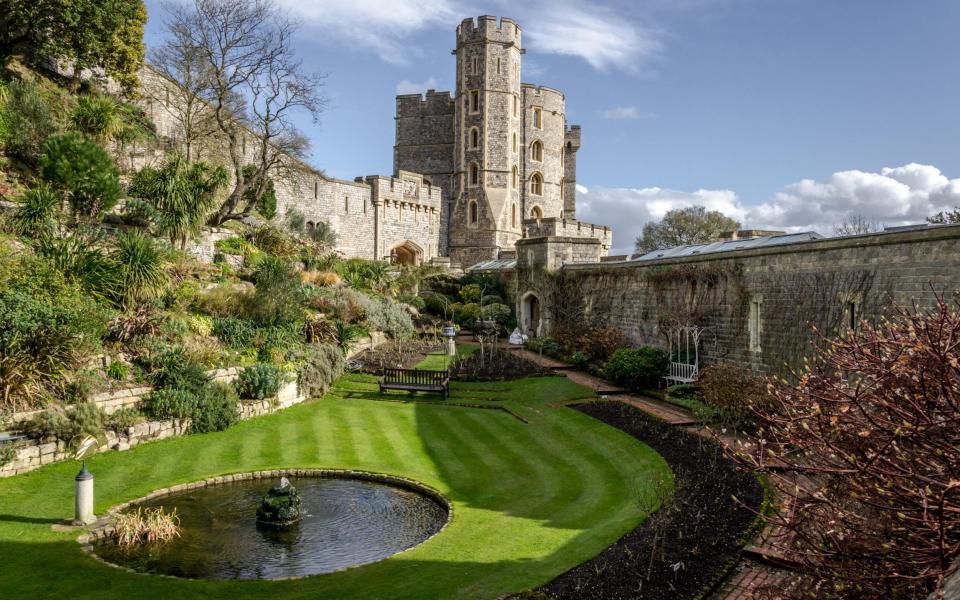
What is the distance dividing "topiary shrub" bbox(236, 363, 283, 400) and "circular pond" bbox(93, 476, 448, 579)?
4.61 metres

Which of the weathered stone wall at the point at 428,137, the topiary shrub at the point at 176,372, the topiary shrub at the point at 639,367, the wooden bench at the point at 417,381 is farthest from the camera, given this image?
the weathered stone wall at the point at 428,137

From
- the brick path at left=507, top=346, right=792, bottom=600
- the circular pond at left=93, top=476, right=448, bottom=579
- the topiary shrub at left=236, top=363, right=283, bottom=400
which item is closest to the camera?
the brick path at left=507, top=346, right=792, bottom=600

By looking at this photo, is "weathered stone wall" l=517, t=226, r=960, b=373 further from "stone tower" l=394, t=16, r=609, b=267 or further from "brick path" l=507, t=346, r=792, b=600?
"stone tower" l=394, t=16, r=609, b=267

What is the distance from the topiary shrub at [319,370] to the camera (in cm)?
1747

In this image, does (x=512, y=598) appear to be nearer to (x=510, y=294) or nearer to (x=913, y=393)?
(x=913, y=393)

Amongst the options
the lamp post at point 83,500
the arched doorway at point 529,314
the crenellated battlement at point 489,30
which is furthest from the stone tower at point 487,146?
the lamp post at point 83,500

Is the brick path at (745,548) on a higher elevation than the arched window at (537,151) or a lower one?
lower

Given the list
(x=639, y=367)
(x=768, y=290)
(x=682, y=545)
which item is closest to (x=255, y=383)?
(x=639, y=367)

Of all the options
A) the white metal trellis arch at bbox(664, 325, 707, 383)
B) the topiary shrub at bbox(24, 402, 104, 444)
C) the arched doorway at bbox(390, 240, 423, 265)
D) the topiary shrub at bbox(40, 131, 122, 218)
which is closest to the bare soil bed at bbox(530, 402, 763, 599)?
the white metal trellis arch at bbox(664, 325, 707, 383)

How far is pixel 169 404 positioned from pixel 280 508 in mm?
5304

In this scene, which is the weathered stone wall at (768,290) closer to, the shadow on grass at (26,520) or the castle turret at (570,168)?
the shadow on grass at (26,520)

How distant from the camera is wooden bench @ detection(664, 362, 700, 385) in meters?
17.4

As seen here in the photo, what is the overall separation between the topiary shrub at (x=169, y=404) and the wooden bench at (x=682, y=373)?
38.9 ft

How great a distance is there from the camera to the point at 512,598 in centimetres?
694
